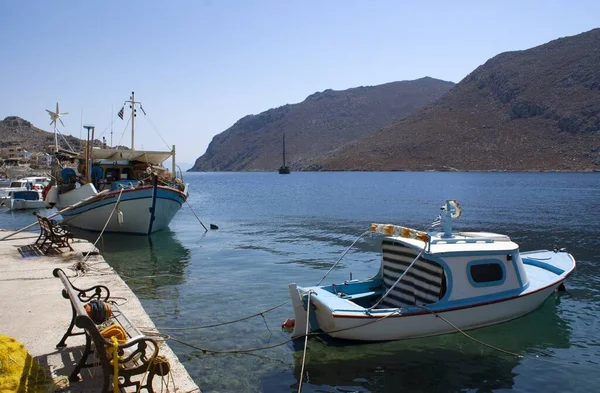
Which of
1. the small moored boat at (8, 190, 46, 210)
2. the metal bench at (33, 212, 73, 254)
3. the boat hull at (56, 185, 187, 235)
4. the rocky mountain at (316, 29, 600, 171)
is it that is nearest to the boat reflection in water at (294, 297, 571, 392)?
the metal bench at (33, 212, 73, 254)

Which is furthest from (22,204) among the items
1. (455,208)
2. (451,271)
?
(451,271)

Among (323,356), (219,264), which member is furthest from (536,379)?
(219,264)

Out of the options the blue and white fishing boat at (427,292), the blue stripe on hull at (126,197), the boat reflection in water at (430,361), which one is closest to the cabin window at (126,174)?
the blue stripe on hull at (126,197)

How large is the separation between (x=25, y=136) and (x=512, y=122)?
138040mm

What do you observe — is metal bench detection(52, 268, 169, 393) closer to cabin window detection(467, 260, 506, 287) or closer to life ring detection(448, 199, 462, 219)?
cabin window detection(467, 260, 506, 287)

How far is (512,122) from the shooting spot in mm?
140500

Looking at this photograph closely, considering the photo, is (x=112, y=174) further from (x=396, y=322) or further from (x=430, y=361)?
(x=430, y=361)

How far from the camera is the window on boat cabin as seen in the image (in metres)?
28.3

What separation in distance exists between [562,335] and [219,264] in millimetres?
12070

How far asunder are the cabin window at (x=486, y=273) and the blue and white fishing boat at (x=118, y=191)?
55.8 ft

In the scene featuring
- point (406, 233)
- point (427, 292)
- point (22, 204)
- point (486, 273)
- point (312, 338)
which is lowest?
point (312, 338)

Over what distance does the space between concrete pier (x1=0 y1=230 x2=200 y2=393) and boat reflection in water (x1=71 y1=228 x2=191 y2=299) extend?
1.79m

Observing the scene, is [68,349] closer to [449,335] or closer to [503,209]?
[449,335]

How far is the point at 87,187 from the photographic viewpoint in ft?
85.3
